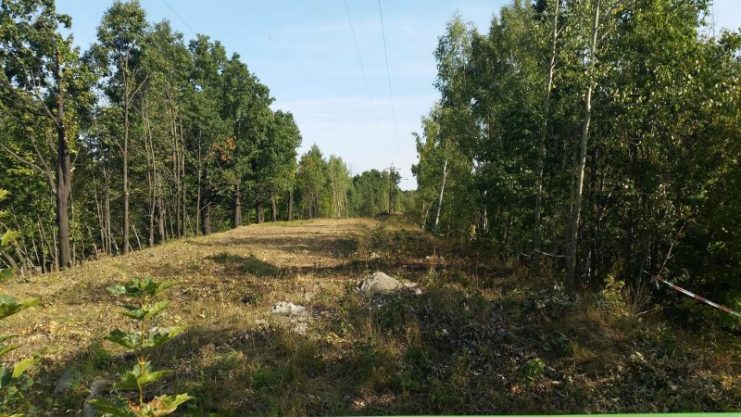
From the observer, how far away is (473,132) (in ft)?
66.7

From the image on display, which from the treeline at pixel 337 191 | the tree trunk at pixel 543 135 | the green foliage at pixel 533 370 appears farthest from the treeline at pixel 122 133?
the treeline at pixel 337 191

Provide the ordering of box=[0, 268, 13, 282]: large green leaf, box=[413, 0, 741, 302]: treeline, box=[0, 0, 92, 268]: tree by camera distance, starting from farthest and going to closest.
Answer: box=[0, 0, 92, 268]: tree → box=[413, 0, 741, 302]: treeline → box=[0, 268, 13, 282]: large green leaf

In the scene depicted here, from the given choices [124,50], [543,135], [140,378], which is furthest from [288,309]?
[124,50]

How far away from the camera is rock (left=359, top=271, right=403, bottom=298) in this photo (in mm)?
9938

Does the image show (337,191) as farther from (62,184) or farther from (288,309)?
(288,309)

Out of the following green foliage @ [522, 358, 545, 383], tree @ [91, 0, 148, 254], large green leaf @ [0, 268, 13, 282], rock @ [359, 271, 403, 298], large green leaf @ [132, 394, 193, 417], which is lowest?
green foliage @ [522, 358, 545, 383]

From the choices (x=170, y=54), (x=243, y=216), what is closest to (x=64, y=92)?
(x=170, y=54)

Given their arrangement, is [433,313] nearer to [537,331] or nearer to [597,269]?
[537,331]

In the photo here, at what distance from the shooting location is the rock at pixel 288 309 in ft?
29.9

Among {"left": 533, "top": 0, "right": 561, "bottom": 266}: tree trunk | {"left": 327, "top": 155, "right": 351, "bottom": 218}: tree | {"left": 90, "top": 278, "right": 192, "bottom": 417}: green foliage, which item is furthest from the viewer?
{"left": 327, "top": 155, "right": 351, "bottom": 218}: tree

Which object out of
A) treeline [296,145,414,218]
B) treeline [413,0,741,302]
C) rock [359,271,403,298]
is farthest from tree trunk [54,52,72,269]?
treeline [296,145,414,218]

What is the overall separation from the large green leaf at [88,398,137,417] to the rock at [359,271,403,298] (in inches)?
280

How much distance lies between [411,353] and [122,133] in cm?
2484

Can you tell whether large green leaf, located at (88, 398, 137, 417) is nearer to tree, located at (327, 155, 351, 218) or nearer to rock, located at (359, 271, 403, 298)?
rock, located at (359, 271, 403, 298)
